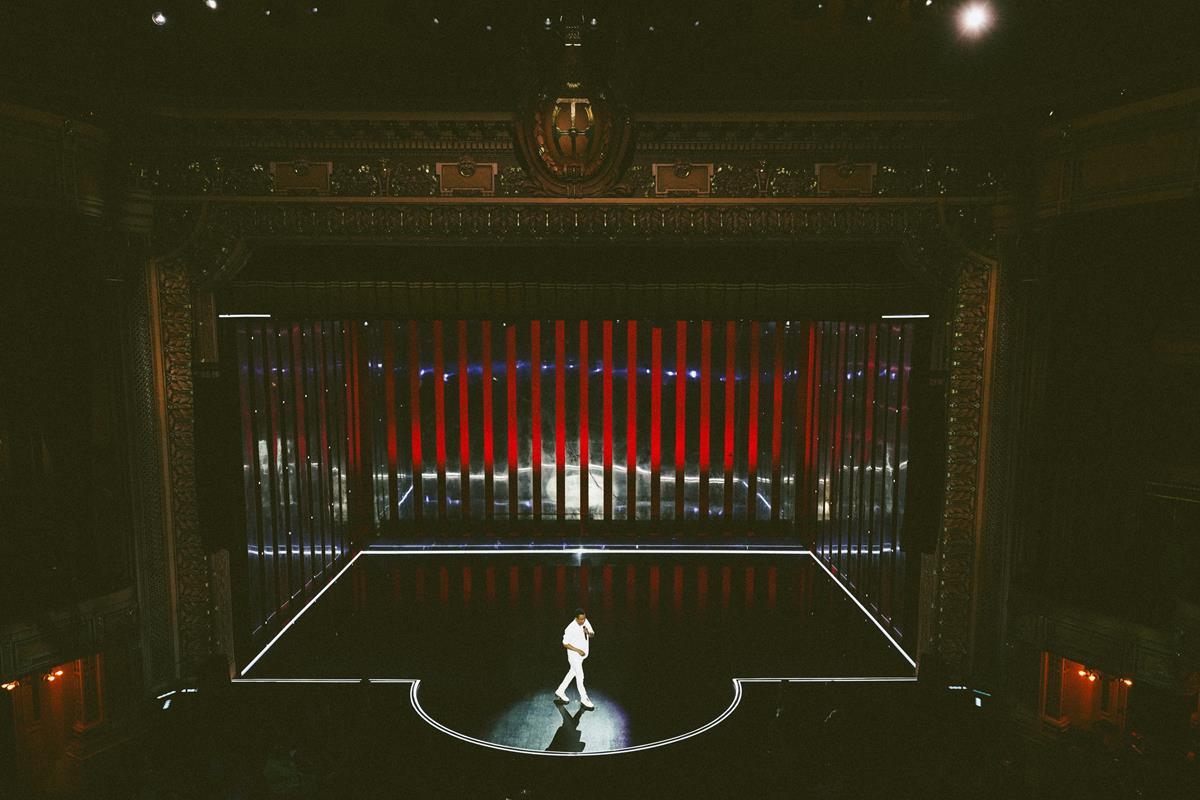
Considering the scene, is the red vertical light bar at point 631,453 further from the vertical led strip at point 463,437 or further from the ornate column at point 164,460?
the ornate column at point 164,460

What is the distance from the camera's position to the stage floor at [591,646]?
20.0 ft

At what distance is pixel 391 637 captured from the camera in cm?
757

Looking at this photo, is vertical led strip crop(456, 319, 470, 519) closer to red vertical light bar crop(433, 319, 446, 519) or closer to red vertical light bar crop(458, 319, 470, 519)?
red vertical light bar crop(458, 319, 470, 519)

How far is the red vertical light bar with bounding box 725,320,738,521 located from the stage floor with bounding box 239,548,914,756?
1041 mm

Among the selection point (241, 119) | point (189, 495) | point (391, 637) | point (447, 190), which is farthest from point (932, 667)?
point (241, 119)

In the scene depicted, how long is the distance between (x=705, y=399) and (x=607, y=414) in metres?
1.48

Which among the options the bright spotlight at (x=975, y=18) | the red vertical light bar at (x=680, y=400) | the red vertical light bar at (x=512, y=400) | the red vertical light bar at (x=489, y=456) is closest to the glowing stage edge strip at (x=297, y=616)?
the red vertical light bar at (x=489, y=456)

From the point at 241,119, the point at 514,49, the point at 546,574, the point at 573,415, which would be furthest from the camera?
the point at 573,415

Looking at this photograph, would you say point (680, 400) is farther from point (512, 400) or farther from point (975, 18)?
point (975, 18)

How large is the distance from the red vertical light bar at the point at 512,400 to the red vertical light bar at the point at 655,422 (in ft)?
6.70

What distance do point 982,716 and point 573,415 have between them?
21.4 feet

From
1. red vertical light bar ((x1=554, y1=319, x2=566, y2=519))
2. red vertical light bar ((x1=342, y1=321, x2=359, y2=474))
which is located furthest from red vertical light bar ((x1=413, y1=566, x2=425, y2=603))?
red vertical light bar ((x1=554, y1=319, x2=566, y2=519))

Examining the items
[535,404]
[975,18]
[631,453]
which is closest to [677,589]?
[631,453]

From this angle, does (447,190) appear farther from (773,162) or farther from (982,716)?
(982,716)
